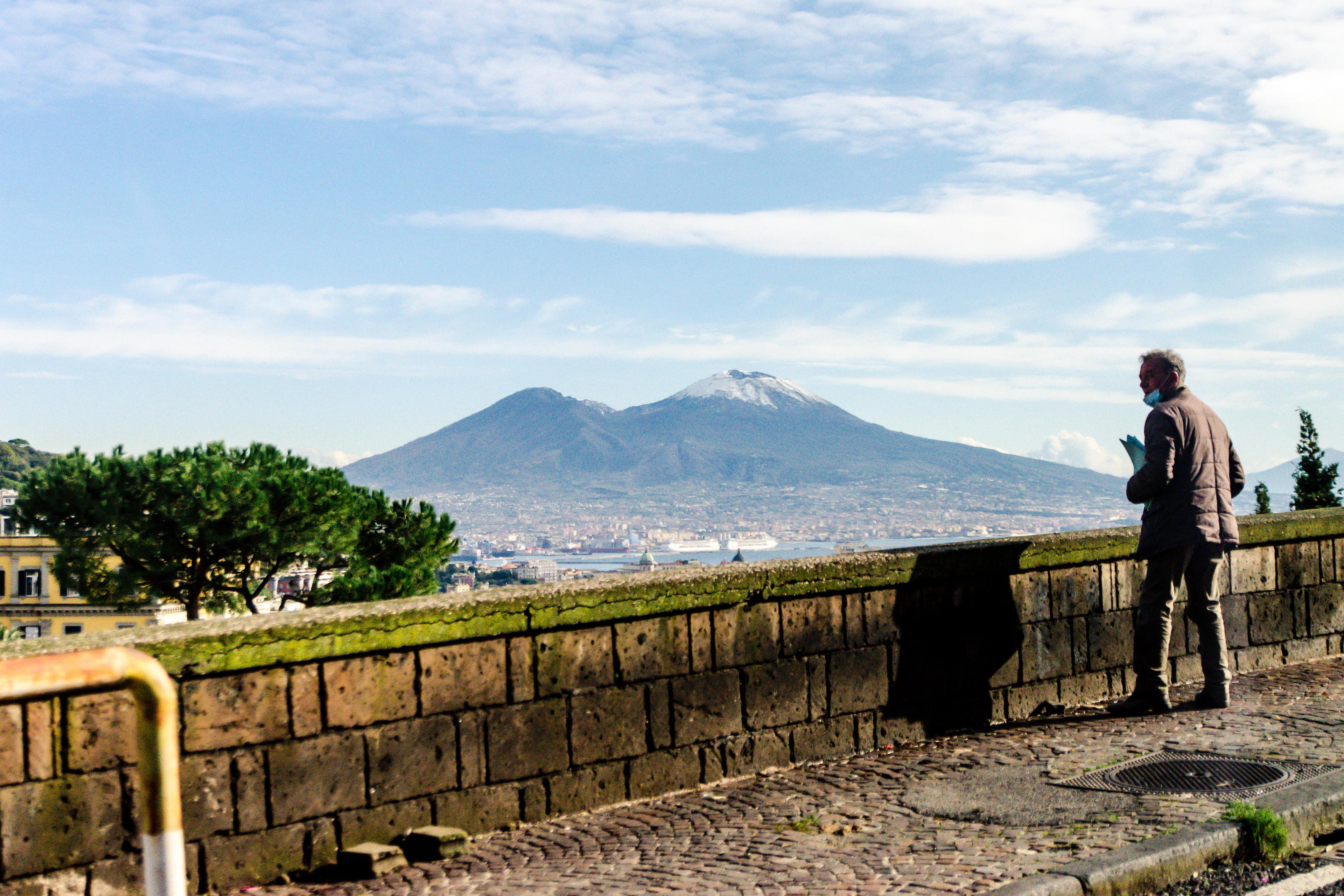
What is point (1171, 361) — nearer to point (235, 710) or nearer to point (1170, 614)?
point (1170, 614)

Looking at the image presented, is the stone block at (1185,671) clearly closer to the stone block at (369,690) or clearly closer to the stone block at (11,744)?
the stone block at (369,690)

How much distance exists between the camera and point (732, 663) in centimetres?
559

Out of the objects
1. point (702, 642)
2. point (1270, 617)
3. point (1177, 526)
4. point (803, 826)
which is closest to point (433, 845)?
point (803, 826)

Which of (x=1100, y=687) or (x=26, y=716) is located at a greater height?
(x=26, y=716)

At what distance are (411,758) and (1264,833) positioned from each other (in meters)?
3.06

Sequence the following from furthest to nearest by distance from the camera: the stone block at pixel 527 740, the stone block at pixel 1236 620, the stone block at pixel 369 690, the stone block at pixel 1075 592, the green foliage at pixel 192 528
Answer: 1. the green foliage at pixel 192 528
2. the stone block at pixel 1236 620
3. the stone block at pixel 1075 592
4. the stone block at pixel 527 740
5. the stone block at pixel 369 690

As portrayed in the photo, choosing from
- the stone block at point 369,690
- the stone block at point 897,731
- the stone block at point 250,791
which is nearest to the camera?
the stone block at point 250,791

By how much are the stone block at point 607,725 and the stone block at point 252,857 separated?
1.18 m

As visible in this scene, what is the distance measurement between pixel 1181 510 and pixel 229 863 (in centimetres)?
490

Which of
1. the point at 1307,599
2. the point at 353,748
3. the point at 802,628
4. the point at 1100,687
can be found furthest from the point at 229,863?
the point at 1307,599

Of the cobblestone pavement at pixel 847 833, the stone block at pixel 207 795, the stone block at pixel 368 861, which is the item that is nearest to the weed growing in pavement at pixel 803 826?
the cobblestone pavement at pixel 847 833

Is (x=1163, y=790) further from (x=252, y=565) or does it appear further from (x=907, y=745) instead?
(x=252, y=565)

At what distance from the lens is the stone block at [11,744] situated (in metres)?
3.82

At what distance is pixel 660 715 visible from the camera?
5.36 m
